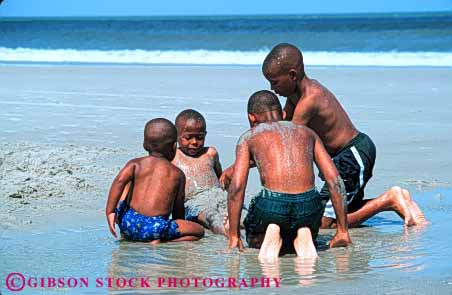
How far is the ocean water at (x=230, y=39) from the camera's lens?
27.0m

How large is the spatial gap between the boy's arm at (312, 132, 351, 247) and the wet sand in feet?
0.30

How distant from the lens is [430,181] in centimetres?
785

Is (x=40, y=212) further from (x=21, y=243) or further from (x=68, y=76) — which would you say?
(x=68, y=76)

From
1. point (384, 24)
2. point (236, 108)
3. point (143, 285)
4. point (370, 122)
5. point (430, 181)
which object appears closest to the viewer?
point (143, 285)

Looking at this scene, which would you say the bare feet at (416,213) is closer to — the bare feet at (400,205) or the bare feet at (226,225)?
the bare feet at (400,205)

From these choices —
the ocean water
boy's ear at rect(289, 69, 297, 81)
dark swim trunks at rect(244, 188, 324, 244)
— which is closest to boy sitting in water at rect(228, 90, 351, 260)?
A: dark swim trunks at rect(244, 188, 324, 244)

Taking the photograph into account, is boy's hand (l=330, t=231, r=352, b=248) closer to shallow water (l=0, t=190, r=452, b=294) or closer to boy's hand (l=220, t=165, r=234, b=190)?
shallow water (l=0, t=190, r=452, b=294)

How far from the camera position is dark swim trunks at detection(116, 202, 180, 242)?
5.88 metres

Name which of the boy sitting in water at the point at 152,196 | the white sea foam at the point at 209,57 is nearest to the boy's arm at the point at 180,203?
the boy sitting in water at the point at 152,196

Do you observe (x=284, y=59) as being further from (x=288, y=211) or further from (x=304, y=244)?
(x=304, y=244)

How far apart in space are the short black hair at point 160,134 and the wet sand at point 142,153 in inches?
24.0

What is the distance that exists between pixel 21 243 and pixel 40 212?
0.94m

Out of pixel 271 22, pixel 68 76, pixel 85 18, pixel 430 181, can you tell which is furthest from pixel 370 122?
pixel 85 18
